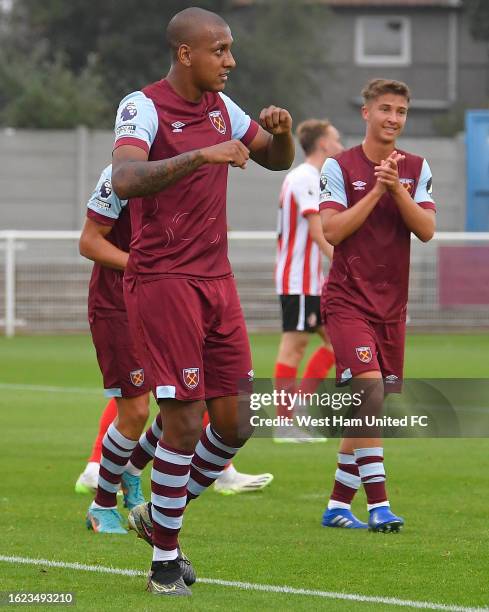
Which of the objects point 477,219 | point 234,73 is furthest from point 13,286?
point 234,73

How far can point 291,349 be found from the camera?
12.5 meters

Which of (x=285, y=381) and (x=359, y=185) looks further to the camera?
(x=285, y=381)

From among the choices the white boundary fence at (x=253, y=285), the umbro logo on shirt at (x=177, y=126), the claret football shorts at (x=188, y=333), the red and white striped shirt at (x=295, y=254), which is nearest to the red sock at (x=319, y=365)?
the red and white striped shirt at (x=295, y=254)

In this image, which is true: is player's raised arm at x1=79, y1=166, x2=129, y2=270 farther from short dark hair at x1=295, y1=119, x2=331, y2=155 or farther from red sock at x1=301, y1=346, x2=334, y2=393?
red sock at x1=301, y1=346, x2=334, y2=393

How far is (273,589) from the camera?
633 centimetres

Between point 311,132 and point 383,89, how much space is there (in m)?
3.68

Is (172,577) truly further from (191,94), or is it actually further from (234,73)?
(234,73)

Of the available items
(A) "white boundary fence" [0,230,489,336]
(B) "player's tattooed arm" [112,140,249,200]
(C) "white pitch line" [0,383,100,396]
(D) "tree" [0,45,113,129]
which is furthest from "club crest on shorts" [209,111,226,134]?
(D) "tree" [0,45,113,129]

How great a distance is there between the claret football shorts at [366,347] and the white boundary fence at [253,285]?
1664cm

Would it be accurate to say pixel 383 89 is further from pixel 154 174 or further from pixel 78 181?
pixel 78 181

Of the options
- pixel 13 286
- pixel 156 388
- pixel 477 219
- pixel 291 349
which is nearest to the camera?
pixel 156 388

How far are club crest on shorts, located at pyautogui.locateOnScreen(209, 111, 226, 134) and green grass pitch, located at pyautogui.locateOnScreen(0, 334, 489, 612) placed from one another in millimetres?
1884

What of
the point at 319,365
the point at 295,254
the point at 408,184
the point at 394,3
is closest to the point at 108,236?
the point at 408,184

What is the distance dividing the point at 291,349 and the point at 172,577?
248 inches
